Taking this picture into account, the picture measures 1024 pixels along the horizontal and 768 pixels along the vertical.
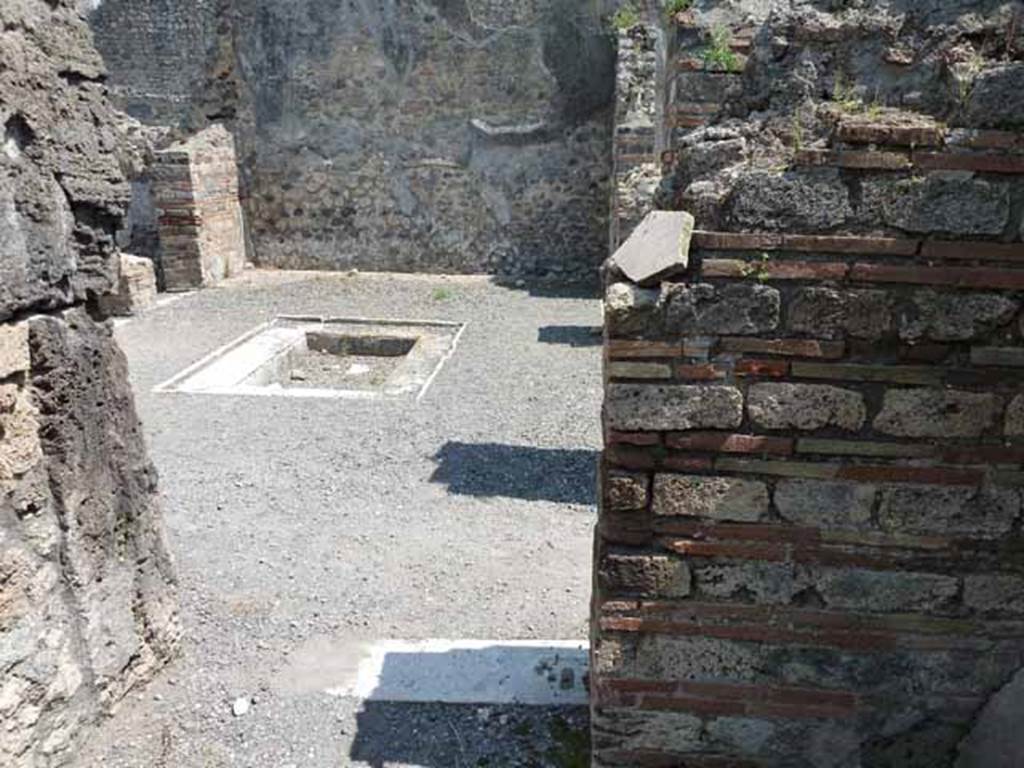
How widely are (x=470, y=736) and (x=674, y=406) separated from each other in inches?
65.7

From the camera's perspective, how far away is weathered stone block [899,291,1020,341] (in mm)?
2123

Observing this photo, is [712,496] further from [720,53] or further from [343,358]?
[343,358]

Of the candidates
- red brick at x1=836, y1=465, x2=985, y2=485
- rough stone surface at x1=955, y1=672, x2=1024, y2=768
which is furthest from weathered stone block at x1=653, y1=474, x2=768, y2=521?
rough stone surface at x1=955, y1=672, x2=1024, y2=768

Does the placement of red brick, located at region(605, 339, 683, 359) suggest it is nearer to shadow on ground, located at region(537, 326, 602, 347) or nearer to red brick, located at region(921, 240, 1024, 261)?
red brick, located at region(921, 240, 1024, 261)

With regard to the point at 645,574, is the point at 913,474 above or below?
above

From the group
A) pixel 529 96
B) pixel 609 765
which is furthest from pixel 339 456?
pixel 529 96

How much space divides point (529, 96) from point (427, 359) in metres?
5.66

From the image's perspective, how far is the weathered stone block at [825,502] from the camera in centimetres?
228

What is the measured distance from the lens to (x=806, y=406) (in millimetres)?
2225

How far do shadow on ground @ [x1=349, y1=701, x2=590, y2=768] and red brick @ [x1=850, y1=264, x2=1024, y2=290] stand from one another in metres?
1.97

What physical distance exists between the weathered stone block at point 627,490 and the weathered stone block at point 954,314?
806mm

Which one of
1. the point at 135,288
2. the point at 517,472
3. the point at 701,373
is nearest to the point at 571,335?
the point at 517,472

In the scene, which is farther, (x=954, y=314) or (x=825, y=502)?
(x=825, y=502)

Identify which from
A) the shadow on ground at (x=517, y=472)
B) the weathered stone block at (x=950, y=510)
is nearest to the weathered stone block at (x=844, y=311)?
the weathered stone block at (x=950, y=510)
